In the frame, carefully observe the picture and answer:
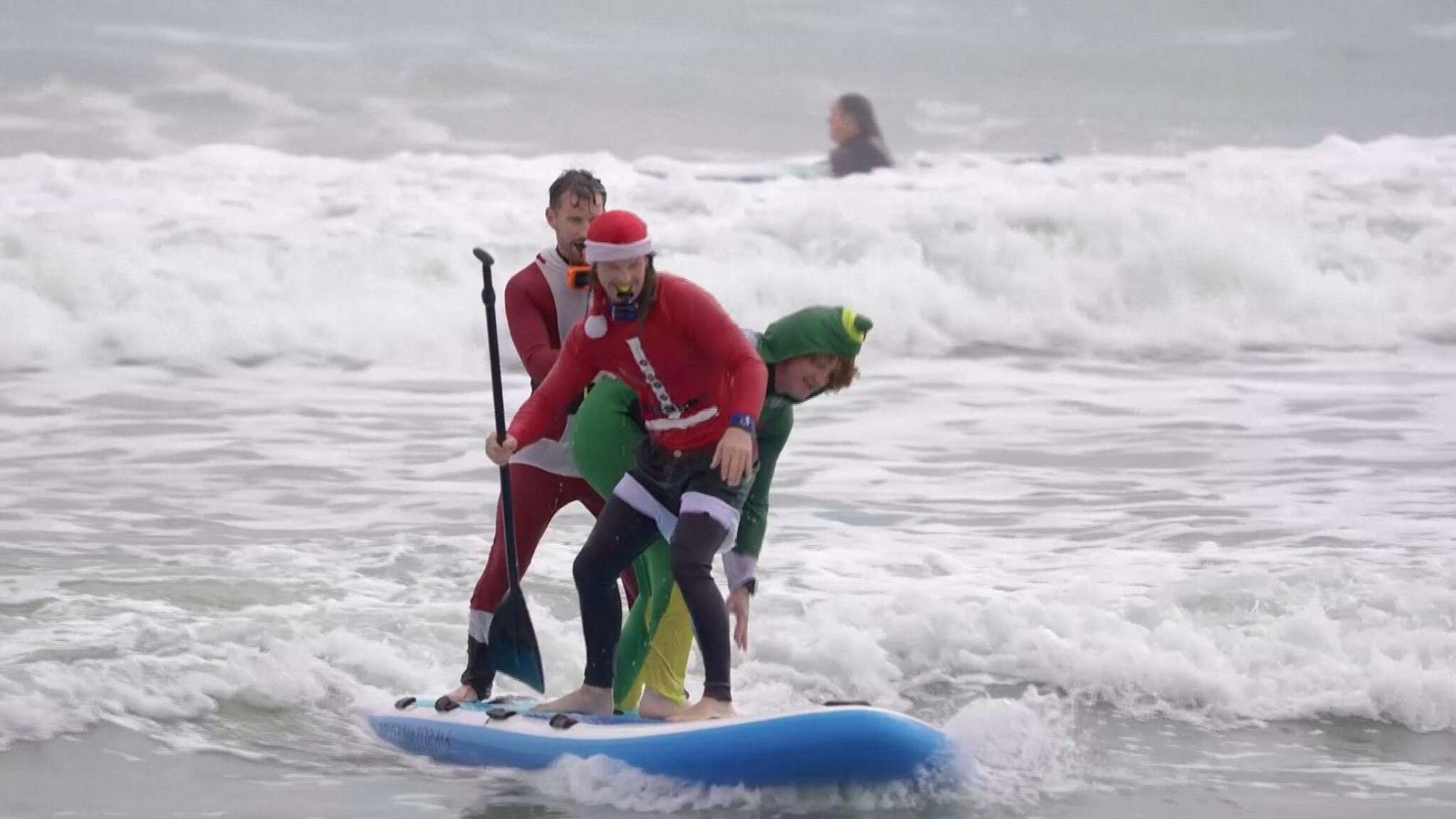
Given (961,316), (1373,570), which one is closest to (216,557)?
(1373,570)

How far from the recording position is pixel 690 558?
4082mm

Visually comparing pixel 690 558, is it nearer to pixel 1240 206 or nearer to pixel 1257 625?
pixel 1257 625

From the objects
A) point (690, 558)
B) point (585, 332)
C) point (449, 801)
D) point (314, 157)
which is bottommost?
point (449, 801)

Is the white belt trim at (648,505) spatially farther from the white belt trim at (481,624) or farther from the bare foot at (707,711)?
the white belt trim at (481,624)

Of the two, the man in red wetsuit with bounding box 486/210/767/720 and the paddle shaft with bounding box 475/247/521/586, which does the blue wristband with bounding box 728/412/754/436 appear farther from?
the paddle shaft with bounding box 475/247/521/586

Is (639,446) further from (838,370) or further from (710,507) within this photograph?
(838,370)

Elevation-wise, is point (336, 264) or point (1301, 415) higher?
point (336, 264)

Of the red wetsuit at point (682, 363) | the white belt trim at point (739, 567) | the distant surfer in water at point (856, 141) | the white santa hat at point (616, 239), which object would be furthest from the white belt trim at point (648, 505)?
the distant surfer in water at point (856, 141)

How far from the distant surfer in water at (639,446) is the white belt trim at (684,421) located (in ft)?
0.39

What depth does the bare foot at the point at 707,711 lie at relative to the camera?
163 inches

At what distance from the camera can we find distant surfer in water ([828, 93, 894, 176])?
56.2 ft

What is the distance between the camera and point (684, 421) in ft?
13.5

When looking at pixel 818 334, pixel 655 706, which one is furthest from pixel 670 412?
pixel 655 706

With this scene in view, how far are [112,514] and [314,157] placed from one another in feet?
37.0
